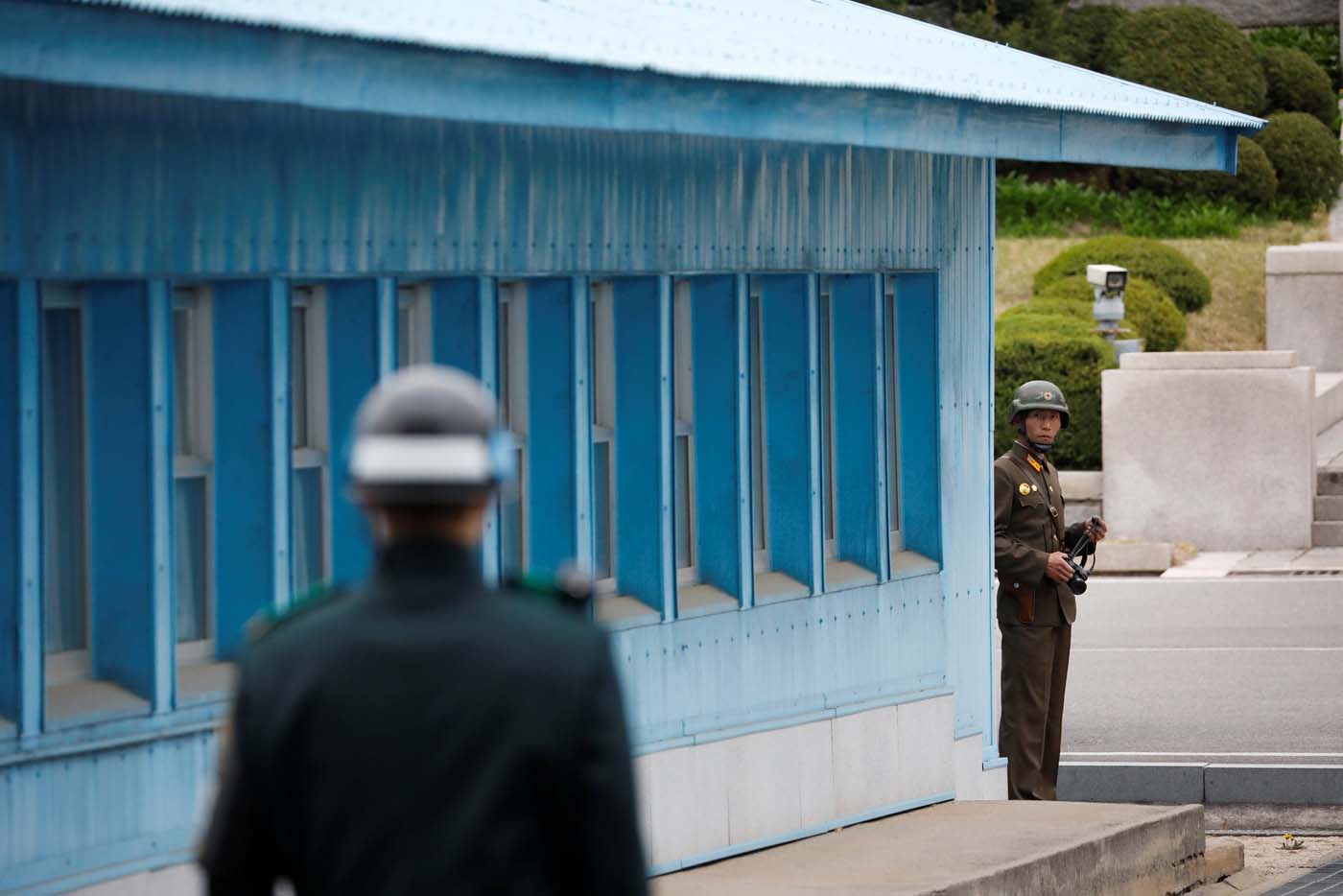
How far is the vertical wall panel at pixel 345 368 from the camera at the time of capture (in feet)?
23.6

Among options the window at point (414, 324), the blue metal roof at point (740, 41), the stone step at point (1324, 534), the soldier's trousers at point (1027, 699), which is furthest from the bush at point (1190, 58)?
the window at point (414, 324)

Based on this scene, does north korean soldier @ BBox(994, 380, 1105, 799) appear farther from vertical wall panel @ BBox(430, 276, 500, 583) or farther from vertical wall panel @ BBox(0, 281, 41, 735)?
vertical wall panel @ BBox(0, 281, 41, 735)

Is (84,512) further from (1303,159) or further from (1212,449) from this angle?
(1303,159)

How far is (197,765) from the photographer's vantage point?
21.8 feet

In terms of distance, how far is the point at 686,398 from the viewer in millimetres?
8781

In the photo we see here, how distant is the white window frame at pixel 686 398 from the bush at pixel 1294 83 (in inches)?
1243

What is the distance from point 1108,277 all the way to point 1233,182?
41.0 ft

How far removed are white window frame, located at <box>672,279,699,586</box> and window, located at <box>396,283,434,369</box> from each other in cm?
141

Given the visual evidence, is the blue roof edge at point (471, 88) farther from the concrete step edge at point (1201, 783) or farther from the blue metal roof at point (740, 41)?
the concrete step edge at point (1201, 783)

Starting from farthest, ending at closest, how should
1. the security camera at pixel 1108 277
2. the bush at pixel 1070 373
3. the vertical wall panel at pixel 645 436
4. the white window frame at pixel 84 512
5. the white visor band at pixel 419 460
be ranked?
the security camera at pixel 1108 277 → the bush at pixel 1070 373 → the vertical wall panel at pixel 645 436 → the white window frame at pixel 84 512 → the white visor band at pixel 419 460

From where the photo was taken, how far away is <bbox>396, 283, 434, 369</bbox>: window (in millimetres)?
7488

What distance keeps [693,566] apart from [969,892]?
5.44 feet

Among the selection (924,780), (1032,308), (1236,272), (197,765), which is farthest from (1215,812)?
(1236,272)

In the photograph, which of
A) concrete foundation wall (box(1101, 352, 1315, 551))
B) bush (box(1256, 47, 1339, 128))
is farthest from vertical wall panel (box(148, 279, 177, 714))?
bush (box(1256, 47, 1339, 128))
